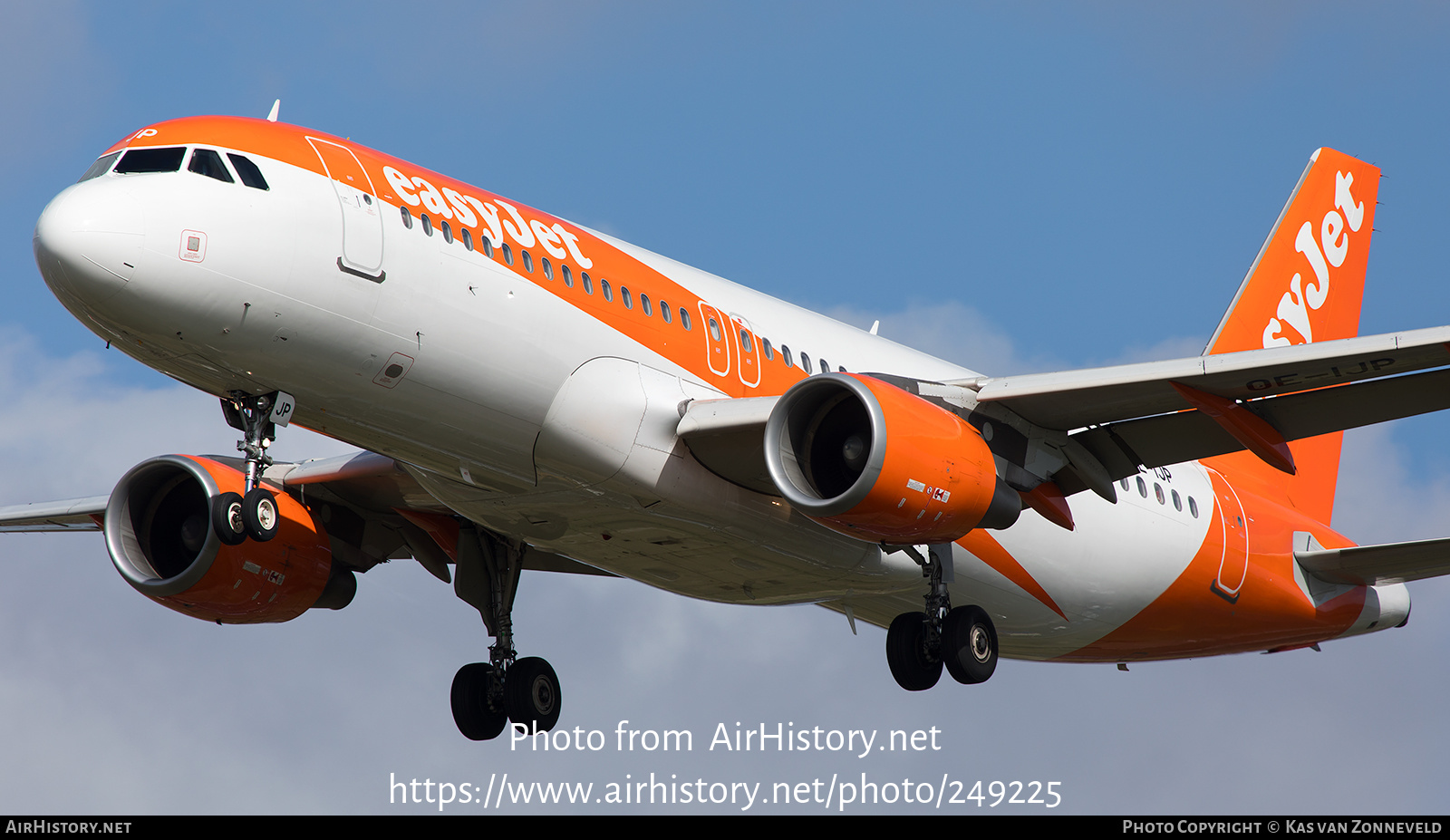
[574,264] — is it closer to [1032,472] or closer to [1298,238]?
[1032,472]

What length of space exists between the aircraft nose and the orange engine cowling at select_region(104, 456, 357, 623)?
779 centimetres

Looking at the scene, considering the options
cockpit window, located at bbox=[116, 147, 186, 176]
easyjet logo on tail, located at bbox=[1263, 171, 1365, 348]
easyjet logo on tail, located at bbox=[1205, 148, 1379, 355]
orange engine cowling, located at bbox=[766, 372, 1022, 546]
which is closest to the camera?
cockpit window, located at bbox=[116, 147, 186, 176]

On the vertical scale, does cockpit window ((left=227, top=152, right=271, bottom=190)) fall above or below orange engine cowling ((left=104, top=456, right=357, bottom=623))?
above

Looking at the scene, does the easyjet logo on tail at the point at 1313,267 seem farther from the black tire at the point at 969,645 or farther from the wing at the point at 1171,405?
the black tire at the point at 969,645

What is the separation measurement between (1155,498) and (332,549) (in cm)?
1285

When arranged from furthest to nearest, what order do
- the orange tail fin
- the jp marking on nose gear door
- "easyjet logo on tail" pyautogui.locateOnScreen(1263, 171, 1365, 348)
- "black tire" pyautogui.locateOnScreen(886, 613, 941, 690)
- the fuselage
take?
"easyjet logo on tail" pyautogui.locateOnScreen(1263, 171, 1365, 348) → the orange tail fin → "black tire" pyautogui.locateOnScreen(886, 613, 941, 690) → the fuselage → the jp marking on nose gear door

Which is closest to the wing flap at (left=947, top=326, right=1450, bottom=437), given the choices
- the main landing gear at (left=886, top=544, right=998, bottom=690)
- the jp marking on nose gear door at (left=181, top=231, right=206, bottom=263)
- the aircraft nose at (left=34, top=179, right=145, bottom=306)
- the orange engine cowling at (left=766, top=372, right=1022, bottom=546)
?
the orange engine cowling at (left=766, top=372, right=1022, bottom=546)

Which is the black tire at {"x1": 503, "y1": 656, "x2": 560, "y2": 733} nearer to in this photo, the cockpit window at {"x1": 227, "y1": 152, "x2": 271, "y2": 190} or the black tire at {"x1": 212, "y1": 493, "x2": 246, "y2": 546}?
the black tire at {"x1": 212, "y1": 493, "x2": 246, "y2": 546}

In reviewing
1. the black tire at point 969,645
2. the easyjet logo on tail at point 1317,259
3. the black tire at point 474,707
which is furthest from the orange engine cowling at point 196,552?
the easyjet logo on tail at point 1317,259

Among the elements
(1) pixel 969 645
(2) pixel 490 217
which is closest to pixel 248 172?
(2) pixel 490 217

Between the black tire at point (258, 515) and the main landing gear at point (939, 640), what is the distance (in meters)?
8.65

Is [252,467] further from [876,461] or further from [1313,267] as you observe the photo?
[1313,267]

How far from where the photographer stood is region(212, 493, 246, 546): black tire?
17156 mm

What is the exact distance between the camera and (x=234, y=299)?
16812 mm
